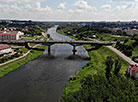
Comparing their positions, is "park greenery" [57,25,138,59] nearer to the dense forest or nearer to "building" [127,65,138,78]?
"building" [127,65,138,78]

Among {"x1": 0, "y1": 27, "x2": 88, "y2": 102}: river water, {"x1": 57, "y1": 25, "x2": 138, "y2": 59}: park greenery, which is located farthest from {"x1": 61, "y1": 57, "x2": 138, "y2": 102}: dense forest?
{"x1": 57, "y1": 25, "x2": 138, "y2": 59}: park greenery

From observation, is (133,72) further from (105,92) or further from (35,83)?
(35,83)

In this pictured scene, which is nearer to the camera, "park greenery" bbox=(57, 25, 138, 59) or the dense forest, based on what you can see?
the dense forest

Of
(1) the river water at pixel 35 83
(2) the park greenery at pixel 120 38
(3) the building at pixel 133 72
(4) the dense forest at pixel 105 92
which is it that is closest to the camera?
(4) the dense forest at pixel 105 92

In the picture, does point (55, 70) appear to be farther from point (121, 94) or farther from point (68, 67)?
point (121, 94)

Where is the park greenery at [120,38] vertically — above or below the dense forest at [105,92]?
above

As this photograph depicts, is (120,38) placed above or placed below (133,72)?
above

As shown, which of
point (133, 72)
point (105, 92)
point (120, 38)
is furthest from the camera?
point (120, 38)

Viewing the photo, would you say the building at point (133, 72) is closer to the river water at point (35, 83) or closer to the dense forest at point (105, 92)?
the dense forest at point (105, 92)

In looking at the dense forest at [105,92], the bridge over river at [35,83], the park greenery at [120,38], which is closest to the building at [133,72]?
the dense forest at [105,92]

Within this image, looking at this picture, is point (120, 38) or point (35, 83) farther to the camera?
point (120, 38)

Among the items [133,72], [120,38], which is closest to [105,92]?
[133,72]
